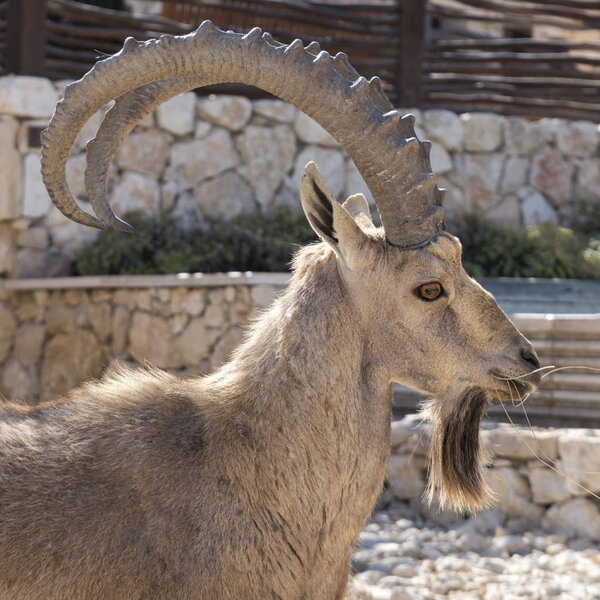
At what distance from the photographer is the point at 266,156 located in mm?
9953

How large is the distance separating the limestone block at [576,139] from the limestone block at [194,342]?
17.5ft

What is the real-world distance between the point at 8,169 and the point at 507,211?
223 inches

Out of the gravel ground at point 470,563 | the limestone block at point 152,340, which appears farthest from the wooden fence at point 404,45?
the gravel ground at point 470,563

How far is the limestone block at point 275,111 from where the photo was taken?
9968 mm

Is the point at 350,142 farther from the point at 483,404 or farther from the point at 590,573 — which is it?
the point at 590,573

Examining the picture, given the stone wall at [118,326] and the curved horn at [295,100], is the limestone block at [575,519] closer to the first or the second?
the stone wall at [118,326]

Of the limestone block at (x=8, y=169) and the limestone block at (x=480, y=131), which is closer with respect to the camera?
the limestone block at (x=8, y=169)

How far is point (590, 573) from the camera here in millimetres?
5012

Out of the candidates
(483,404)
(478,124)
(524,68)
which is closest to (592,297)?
(478,124)

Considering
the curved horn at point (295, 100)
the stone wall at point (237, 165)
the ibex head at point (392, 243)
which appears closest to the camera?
the curved horn at point (295, 100)

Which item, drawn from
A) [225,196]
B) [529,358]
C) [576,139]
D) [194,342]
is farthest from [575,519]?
[576,139]

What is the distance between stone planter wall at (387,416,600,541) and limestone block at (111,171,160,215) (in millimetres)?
4327

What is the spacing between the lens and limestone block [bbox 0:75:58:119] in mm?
8852

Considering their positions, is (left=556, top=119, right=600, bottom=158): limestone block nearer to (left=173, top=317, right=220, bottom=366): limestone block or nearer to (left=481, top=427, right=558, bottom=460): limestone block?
(left=173, top=317, right=220, bottom=366): limestone block
